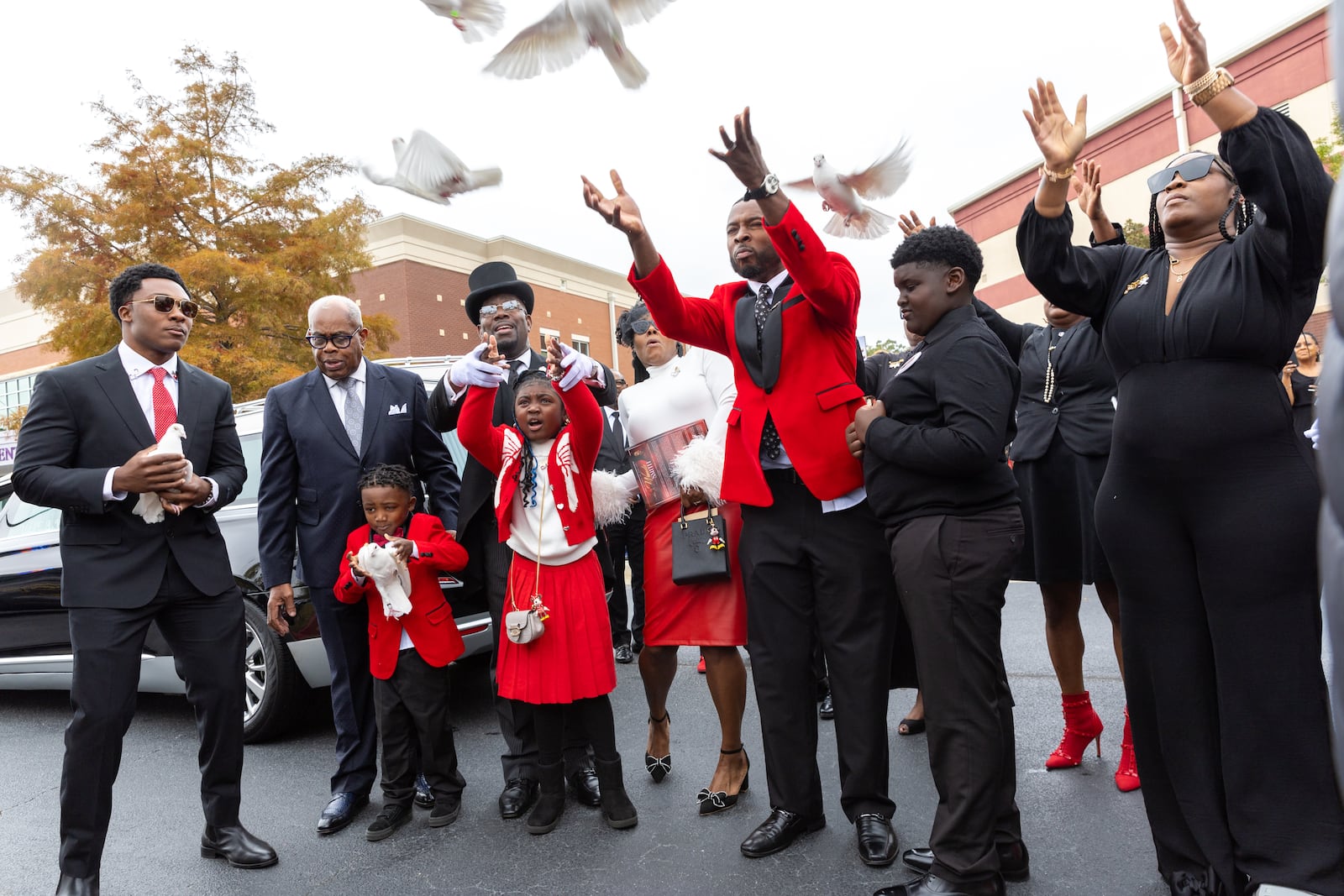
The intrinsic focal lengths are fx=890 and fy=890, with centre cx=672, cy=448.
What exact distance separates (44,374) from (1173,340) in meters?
3.80

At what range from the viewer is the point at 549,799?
3.60 m

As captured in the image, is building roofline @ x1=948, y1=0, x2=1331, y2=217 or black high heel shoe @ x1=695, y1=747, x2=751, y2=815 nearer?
black high heel shoe @ x1=695, y1=747, x2=751, y2=815

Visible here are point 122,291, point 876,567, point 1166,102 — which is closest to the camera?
point 876,567

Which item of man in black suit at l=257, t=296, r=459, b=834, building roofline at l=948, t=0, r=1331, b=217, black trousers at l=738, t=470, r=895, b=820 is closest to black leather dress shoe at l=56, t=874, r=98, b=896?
man in black suit at l=257, t=296, r=459, b=834

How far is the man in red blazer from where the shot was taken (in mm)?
3129

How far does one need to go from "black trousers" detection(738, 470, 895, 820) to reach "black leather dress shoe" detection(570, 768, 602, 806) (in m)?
0.88

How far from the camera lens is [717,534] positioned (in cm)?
372

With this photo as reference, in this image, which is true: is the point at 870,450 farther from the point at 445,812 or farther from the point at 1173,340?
the point at 445,812

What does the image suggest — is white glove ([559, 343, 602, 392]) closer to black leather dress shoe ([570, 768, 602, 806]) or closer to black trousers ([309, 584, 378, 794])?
black trousers ([309, 584, 378, 794])

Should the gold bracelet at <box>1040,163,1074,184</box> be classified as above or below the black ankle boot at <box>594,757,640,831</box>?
above

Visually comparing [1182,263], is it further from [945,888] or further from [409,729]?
[409,729]

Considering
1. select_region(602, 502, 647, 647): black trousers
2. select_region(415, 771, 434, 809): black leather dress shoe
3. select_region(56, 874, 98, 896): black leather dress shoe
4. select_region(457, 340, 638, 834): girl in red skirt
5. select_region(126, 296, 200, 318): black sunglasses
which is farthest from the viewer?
select_region(602, 502, 647, 647): black trousers

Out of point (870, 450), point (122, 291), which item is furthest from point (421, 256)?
point (870, 450)

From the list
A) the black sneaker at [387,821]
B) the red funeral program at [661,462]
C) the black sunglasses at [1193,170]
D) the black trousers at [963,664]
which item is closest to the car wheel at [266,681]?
the black sneaker at [387,821]
